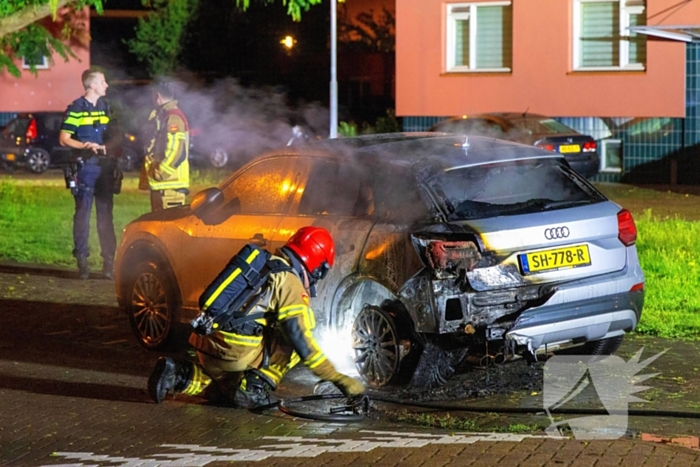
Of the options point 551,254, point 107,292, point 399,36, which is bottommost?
→ point 107,292

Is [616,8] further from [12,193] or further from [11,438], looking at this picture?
[11,438]

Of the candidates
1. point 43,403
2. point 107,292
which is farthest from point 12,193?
point 43,403

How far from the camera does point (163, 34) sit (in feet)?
120

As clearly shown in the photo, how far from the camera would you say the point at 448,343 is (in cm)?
731

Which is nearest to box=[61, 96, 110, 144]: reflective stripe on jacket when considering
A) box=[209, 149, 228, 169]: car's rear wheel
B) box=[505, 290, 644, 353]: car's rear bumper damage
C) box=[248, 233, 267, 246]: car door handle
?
box=[248, 233, 267, 246]: car door handle

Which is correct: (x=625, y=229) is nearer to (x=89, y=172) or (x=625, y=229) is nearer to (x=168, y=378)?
(x=168, y=378)

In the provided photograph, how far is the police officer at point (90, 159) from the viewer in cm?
1238

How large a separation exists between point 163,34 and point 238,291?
31.0 meters

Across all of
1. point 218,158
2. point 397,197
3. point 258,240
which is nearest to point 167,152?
point 258,240

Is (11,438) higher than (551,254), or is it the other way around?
(551,254)

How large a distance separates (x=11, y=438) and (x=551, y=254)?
3305 millimetres

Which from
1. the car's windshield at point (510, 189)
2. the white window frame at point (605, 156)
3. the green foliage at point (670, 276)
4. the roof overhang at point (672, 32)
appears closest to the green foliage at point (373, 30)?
the white window frame at point (605, 156)

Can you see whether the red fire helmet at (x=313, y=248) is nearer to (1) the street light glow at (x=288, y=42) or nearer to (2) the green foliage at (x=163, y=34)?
(1) the street light glow at (x=288, y=42)

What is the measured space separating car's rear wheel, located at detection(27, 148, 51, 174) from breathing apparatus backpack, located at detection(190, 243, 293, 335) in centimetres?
2540
